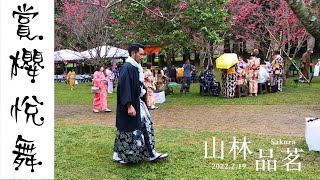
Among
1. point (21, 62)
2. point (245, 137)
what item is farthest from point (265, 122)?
point (21, 62)

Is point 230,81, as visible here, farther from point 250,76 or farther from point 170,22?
point 170,22

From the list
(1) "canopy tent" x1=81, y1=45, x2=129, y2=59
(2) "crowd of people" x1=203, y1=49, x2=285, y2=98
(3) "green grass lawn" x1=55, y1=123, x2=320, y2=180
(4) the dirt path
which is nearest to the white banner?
(3) "green grass lawn" x1=55, y1=123, x2=320, y2=180

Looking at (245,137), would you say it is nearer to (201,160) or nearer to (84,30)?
(201,160)

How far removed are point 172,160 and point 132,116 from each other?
39.6 inches

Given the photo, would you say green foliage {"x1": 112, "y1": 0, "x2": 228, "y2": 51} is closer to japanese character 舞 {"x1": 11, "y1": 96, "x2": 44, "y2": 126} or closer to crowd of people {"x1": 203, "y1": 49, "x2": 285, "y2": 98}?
crowd of people {"x1": 203, "y1": 49, "x2": 285, "y2": 98}

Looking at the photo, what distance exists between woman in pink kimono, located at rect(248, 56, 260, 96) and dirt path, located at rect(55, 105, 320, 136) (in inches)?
99.7

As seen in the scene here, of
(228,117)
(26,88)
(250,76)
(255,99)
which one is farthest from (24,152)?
(250,76)

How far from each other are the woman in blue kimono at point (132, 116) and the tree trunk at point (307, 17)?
228cm

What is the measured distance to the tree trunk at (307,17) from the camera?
12.5ft

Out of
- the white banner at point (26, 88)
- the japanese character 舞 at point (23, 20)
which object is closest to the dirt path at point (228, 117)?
the white banner at point (26, 88)

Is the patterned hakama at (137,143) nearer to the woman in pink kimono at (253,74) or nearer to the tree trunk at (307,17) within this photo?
the tree trunk at (307,17)

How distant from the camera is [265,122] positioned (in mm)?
8961

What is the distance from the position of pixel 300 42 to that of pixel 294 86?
321cm

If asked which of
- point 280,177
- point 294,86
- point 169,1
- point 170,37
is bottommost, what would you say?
point 280,177
